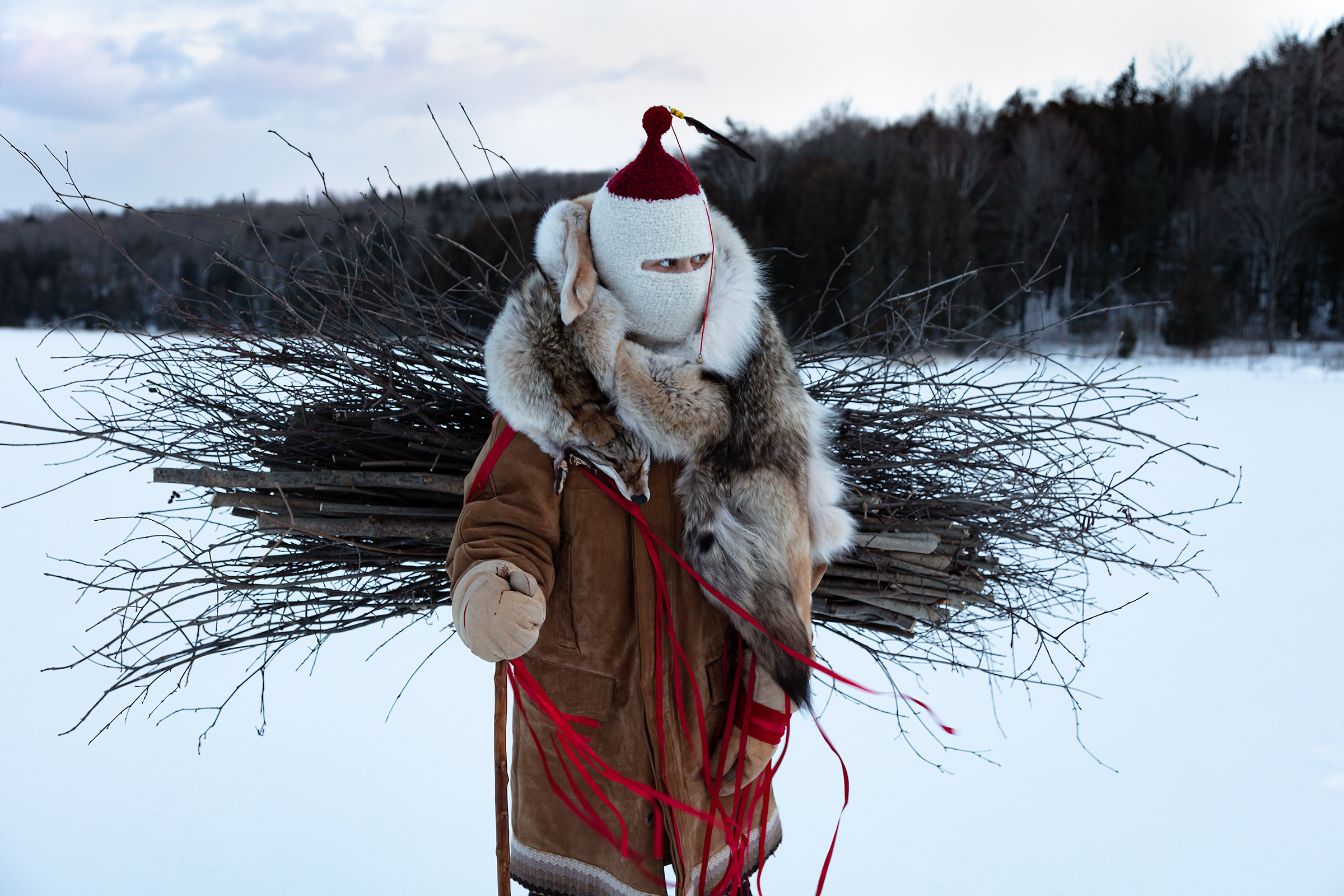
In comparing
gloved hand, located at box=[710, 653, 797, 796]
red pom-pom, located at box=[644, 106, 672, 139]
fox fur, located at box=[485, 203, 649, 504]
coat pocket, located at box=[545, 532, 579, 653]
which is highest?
red pom-pom, located at box=[644, 106, 672, 139]

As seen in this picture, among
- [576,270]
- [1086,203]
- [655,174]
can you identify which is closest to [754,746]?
[576,270]

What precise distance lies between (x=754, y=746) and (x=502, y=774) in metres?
0.46

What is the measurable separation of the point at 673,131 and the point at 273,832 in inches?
95.0

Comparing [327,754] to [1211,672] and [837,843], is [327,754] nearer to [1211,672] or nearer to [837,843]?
[837,843]

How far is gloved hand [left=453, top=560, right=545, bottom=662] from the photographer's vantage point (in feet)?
4.47

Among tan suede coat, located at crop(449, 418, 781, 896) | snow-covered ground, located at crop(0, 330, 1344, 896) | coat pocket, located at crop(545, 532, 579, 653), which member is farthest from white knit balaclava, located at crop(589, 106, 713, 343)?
snow-covered ground, located at crop(0, 330, 1344, 896)

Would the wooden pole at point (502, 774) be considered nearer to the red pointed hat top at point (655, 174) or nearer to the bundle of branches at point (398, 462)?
the bundle of branches at point (398, 462)

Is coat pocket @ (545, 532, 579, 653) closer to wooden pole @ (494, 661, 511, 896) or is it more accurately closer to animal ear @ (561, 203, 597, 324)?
wooden pole @ (494, 661, 511, 896)

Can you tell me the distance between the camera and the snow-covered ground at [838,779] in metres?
2.51

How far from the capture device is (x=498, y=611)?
4.47 ft

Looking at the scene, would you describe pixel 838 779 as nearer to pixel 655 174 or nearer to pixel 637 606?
→ pixel 637 606

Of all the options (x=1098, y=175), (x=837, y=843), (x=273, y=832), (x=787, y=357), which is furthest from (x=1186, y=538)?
(x=1098, y=175)

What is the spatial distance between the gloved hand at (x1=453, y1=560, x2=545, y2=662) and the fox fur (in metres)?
0.20

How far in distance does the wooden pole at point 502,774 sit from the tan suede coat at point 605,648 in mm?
94
